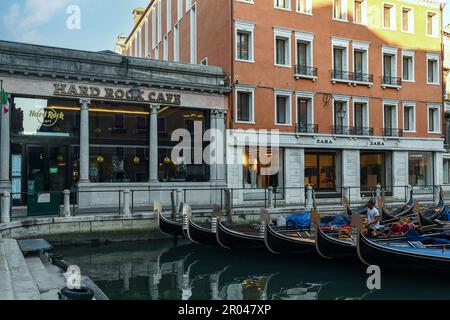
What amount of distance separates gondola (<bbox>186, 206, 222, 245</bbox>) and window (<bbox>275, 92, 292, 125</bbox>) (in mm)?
8074

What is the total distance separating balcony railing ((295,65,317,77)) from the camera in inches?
824

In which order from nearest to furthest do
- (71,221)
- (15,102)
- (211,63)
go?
(71,221) < (15,102) < (211,63)

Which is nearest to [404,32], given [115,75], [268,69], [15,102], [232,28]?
[268,69]

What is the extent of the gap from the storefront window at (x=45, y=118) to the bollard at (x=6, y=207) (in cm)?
406

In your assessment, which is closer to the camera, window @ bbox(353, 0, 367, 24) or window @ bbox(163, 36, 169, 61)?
window @ bbox(353, 0, 367, 24)

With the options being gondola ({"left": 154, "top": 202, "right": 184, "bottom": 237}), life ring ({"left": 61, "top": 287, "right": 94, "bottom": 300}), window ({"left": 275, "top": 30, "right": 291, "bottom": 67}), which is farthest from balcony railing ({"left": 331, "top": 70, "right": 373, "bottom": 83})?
life ring ({"left": 61, "top": 287, "right": 94, "bottom": 300})

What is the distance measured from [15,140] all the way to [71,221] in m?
4.26

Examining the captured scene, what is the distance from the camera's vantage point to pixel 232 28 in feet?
63.8

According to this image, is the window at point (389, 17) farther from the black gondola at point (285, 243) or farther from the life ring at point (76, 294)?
the life ring at point (76, 294)

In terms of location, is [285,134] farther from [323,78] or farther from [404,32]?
[404,32]

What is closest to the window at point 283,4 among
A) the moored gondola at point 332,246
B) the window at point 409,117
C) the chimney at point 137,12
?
the window at point 409,117

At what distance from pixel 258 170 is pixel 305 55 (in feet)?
19.7

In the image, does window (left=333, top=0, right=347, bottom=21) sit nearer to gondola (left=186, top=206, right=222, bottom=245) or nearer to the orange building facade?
the orange building facade

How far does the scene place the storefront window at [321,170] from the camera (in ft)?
70.0
